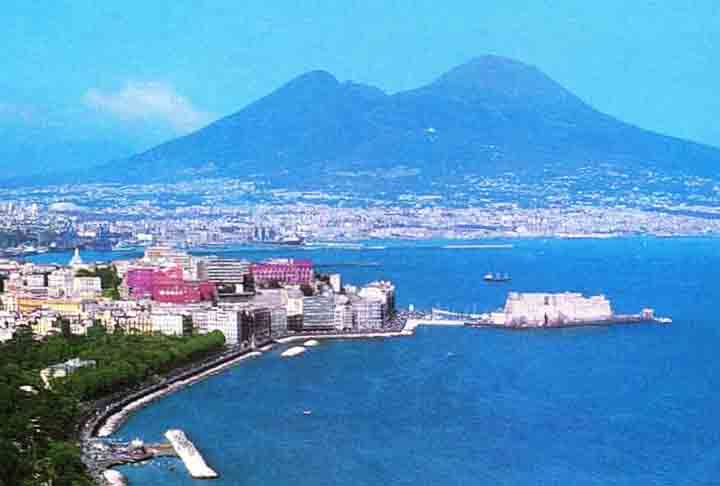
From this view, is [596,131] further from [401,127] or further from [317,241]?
[317,241]

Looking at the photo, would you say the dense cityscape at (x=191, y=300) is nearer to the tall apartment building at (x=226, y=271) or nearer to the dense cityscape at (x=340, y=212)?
the tall apartment building at (x=226, y=271)

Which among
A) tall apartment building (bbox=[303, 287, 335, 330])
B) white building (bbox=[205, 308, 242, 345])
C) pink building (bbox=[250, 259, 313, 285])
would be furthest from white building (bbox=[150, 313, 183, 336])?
pink building (bbox=[250, 259, 313, 285])

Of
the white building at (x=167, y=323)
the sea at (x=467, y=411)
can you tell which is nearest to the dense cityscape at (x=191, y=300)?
the white building at (x=167, y=323)

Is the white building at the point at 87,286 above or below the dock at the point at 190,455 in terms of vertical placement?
above

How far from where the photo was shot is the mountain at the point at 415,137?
93625 millimetres

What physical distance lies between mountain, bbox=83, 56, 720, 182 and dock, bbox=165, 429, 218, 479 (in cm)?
7514

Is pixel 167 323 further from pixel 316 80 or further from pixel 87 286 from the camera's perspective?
pixel 316 80

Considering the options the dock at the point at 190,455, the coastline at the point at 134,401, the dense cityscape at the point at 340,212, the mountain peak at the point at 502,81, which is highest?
the mountain peak at the point at 502,81

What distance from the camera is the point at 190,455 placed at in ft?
45.4

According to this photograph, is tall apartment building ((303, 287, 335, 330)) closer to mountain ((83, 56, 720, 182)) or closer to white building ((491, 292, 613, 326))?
white building ((491, 292, 613, 326))

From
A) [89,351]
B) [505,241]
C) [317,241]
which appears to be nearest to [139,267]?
[89,351]

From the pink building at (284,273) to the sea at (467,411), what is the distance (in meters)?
2.60

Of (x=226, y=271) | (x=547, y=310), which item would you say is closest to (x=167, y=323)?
(x=226, y=271)

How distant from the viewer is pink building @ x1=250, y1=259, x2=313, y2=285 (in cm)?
2983
